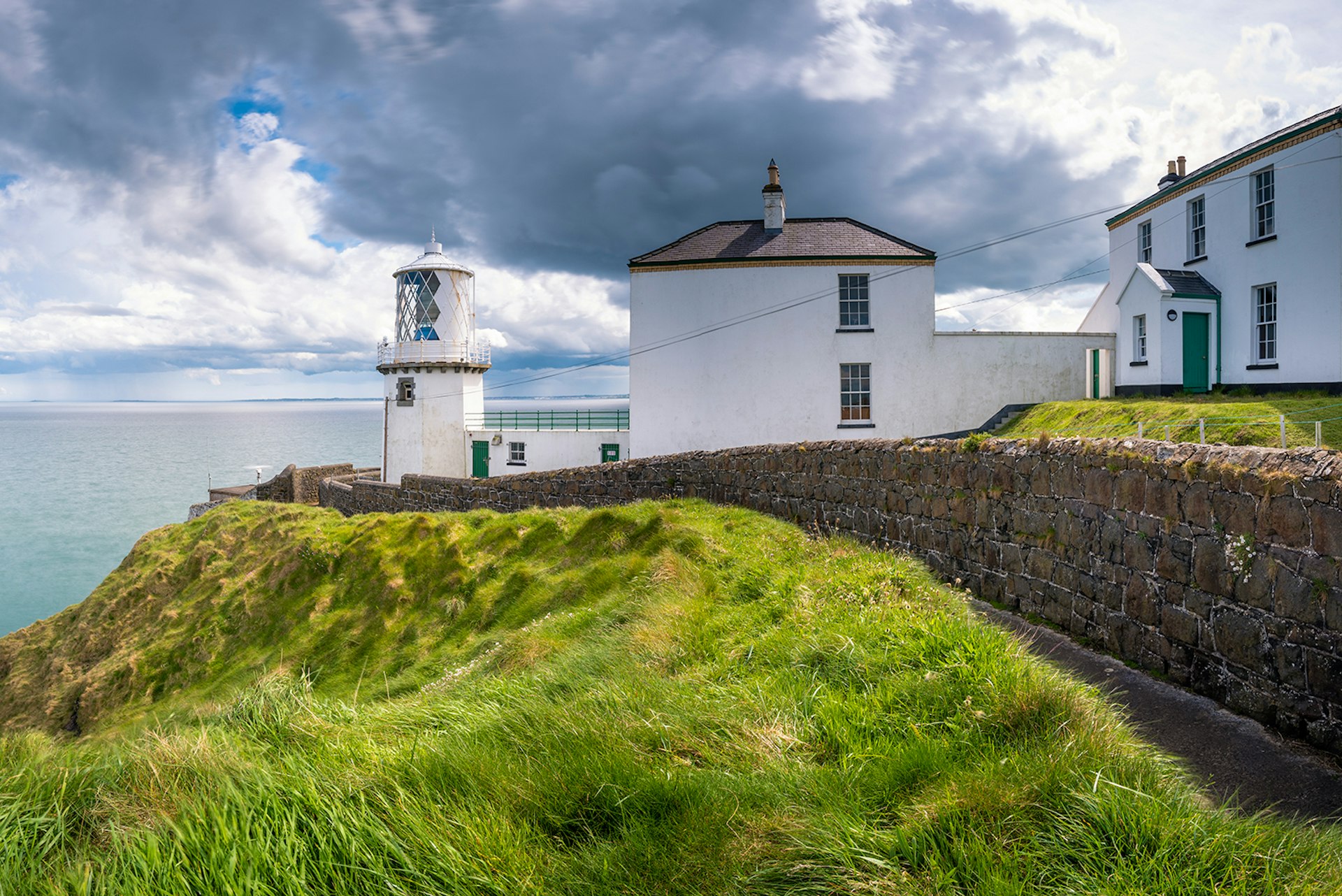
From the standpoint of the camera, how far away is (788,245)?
80.4ft

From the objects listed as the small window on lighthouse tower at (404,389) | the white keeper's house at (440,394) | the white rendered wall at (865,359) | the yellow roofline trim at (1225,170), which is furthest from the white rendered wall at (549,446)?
the yellow roofline trim at (1225,170)

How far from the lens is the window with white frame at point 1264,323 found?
60.7 ft

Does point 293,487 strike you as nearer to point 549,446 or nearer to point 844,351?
point 549,446

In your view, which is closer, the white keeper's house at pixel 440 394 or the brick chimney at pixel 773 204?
the brick chimney at pixel 773 204

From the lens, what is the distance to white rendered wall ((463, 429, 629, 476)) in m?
30.8

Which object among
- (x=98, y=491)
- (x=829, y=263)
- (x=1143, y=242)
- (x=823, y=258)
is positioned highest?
(x=1143, y=242)

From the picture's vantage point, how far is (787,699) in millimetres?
4293

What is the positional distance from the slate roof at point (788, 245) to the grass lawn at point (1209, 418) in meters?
7.11

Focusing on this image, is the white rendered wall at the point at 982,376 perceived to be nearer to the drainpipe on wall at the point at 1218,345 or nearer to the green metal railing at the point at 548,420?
the drainpipe on wall at the point at 1218,345

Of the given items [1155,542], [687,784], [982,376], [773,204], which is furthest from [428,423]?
[687,784]

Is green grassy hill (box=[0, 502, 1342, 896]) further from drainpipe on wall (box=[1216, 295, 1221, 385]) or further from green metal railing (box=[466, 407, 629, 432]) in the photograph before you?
green metal railing (box=[466, 407, 629, 432])

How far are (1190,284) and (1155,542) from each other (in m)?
18.5

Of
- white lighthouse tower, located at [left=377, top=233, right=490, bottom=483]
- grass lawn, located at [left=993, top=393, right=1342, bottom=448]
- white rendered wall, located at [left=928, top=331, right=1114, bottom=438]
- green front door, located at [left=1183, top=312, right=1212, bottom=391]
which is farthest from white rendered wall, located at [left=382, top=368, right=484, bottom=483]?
green front door, located at [left=1183, top=312, right=1212, bottom=391]

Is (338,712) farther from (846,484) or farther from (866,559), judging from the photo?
A: (846,484)
